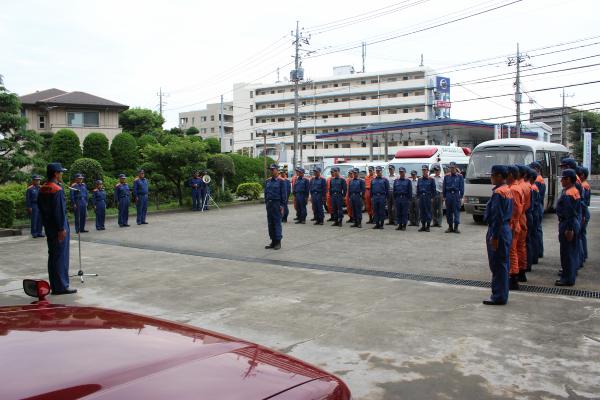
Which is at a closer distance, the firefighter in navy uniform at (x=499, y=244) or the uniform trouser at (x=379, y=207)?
the firefighter in navy uniform at (x=499, y=244)

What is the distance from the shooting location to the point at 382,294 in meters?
7.62

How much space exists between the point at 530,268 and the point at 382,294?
3378 millimetres

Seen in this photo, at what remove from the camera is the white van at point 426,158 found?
19.3 m

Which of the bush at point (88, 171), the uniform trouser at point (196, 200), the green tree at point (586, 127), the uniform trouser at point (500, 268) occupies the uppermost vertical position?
the green tree at point (586, 127)

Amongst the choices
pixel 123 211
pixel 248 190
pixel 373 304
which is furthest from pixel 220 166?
pixel 373 304

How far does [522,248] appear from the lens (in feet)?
27.2

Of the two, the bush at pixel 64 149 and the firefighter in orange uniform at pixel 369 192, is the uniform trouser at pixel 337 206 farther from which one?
the bush at pixel 64 149

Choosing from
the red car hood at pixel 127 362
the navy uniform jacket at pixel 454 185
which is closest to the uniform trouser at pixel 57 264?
the red car hood at pixel 127 362

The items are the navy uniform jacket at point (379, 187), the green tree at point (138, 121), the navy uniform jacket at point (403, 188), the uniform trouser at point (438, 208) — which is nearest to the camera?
the navy uniform jacket at point (403, 188)

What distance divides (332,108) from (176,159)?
6526 centimetres

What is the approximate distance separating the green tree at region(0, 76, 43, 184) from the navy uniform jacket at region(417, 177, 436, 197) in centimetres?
1475

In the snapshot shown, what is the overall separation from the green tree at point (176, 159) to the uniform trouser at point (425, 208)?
11.0 m

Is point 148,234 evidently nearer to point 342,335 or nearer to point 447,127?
point 342,335

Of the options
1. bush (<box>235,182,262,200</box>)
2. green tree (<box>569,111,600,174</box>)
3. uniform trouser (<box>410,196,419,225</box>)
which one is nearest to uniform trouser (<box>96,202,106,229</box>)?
uniform trouser (<box>410,196,419,225</box>)
